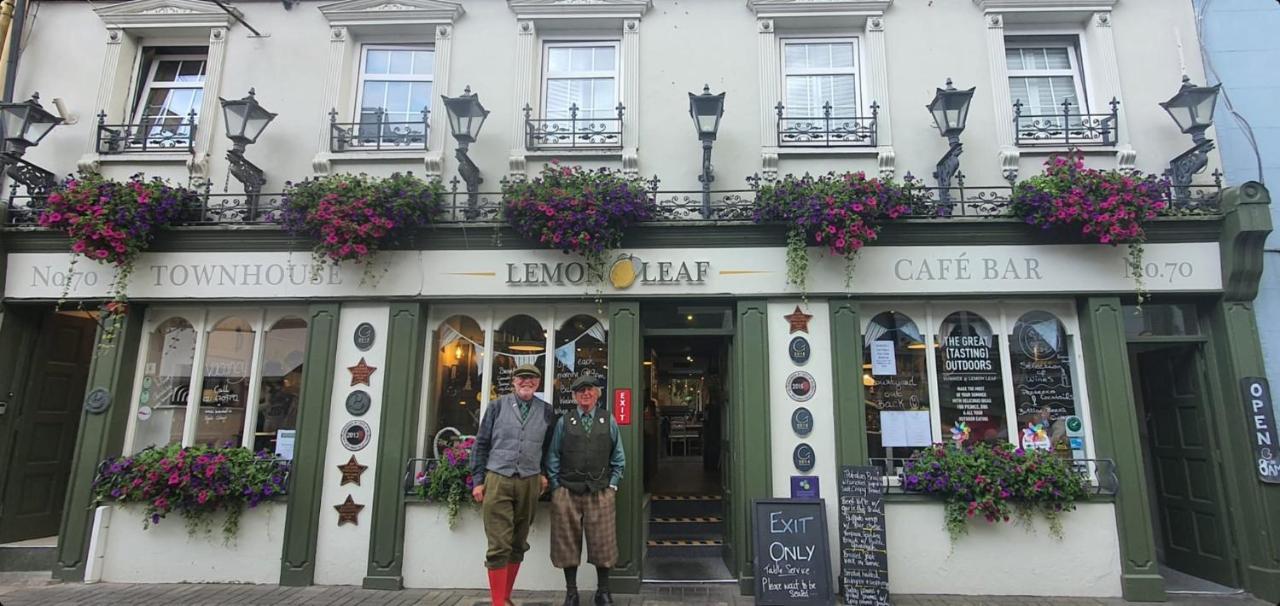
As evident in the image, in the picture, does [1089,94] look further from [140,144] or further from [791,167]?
[140,144]

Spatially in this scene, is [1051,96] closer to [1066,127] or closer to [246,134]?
[1066,127]

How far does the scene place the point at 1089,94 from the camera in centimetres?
710

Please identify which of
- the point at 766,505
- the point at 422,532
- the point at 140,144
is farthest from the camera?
the point at 140,144

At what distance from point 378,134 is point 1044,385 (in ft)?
24.8

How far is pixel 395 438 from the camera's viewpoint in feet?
21.1

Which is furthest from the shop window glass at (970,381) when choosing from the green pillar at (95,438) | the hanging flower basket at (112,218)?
the green pillar at (95,438)

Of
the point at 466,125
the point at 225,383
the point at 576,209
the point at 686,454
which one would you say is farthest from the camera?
the point at 686,454

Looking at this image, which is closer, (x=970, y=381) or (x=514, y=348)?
(x=970, y=381)

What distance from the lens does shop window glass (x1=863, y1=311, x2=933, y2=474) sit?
21.3 ft

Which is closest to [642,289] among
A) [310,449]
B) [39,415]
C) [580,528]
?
[580,528]

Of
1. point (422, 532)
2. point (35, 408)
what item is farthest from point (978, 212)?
point (35, 408)

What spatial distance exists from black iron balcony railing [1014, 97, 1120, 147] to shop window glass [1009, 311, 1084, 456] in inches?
74.4

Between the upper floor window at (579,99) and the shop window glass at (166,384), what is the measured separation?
172 inches

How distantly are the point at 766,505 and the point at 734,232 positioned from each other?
103 inches
